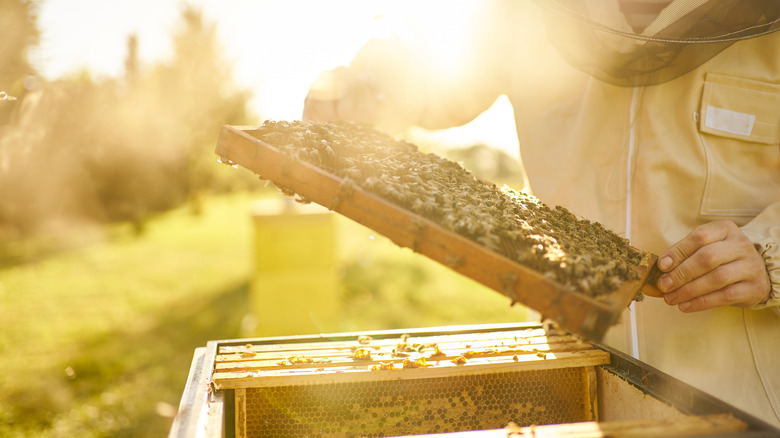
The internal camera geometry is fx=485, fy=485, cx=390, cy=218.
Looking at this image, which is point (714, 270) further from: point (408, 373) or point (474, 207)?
point (408, 373)

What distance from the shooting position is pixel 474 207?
1377mm

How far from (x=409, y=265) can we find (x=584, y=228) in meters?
9.00

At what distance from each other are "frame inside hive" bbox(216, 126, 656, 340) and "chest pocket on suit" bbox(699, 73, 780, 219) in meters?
0.62

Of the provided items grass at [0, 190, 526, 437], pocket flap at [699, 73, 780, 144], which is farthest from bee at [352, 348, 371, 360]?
pocket flap at [699, 73, 780, 144]

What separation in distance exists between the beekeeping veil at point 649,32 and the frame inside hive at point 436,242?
78 cm

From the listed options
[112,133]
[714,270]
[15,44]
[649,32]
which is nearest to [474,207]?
[714,270]

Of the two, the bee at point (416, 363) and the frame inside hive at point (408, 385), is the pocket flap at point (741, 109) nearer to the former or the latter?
the frame inside hive at point (408, 385)

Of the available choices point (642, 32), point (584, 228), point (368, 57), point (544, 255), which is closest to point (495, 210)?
point (544, 255)

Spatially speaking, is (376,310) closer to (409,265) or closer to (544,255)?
(409,265)

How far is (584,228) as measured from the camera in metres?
1.63

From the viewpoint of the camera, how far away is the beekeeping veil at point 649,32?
1636 millimetres

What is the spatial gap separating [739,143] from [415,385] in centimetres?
153

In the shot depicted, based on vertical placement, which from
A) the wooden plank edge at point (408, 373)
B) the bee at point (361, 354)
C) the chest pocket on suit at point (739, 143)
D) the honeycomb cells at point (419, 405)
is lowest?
the honeycomb cells at point (419, 405)

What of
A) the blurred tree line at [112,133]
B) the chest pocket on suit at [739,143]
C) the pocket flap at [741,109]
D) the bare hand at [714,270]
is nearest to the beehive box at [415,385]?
the bare hand at [714,270]
